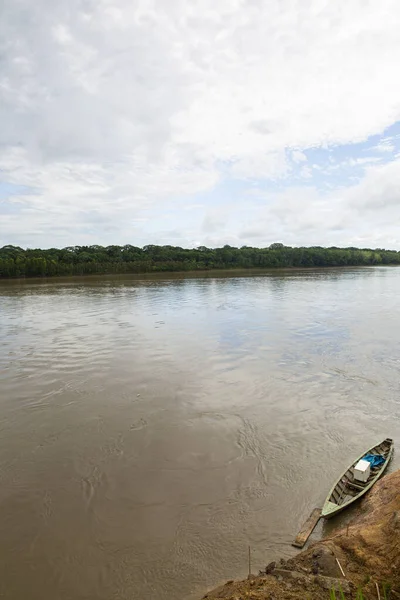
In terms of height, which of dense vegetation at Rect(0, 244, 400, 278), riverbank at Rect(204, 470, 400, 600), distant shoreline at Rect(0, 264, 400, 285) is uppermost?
dense vegetation at Rect(0, 244, 400, 278)

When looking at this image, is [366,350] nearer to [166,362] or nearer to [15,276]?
[166,362]

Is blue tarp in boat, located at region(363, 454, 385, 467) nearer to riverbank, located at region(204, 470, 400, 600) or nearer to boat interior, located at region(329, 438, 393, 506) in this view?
boat interior, located at region(329, 438, 393, 506)

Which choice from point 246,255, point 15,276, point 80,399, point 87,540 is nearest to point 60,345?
point 80,399

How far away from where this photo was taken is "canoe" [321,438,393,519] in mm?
8469

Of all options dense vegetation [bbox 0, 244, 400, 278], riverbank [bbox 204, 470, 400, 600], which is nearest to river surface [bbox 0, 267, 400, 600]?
riverbank [bbox 204, 470, 400, 600]

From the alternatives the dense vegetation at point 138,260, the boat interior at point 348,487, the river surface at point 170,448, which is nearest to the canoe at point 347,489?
the boat interior at point 348,487

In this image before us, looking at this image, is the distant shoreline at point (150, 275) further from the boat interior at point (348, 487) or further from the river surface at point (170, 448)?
the boat interior at point (348, 487)

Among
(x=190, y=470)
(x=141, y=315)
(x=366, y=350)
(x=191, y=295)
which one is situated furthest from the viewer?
(x=191, y=295)

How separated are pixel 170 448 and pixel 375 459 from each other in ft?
19.1

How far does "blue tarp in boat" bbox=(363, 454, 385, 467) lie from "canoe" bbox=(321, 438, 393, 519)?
0.23ft

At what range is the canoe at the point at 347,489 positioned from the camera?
333 inches

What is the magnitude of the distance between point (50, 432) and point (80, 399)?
2951 millimetres

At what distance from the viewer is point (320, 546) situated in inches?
257

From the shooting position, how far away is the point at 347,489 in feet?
30.6
